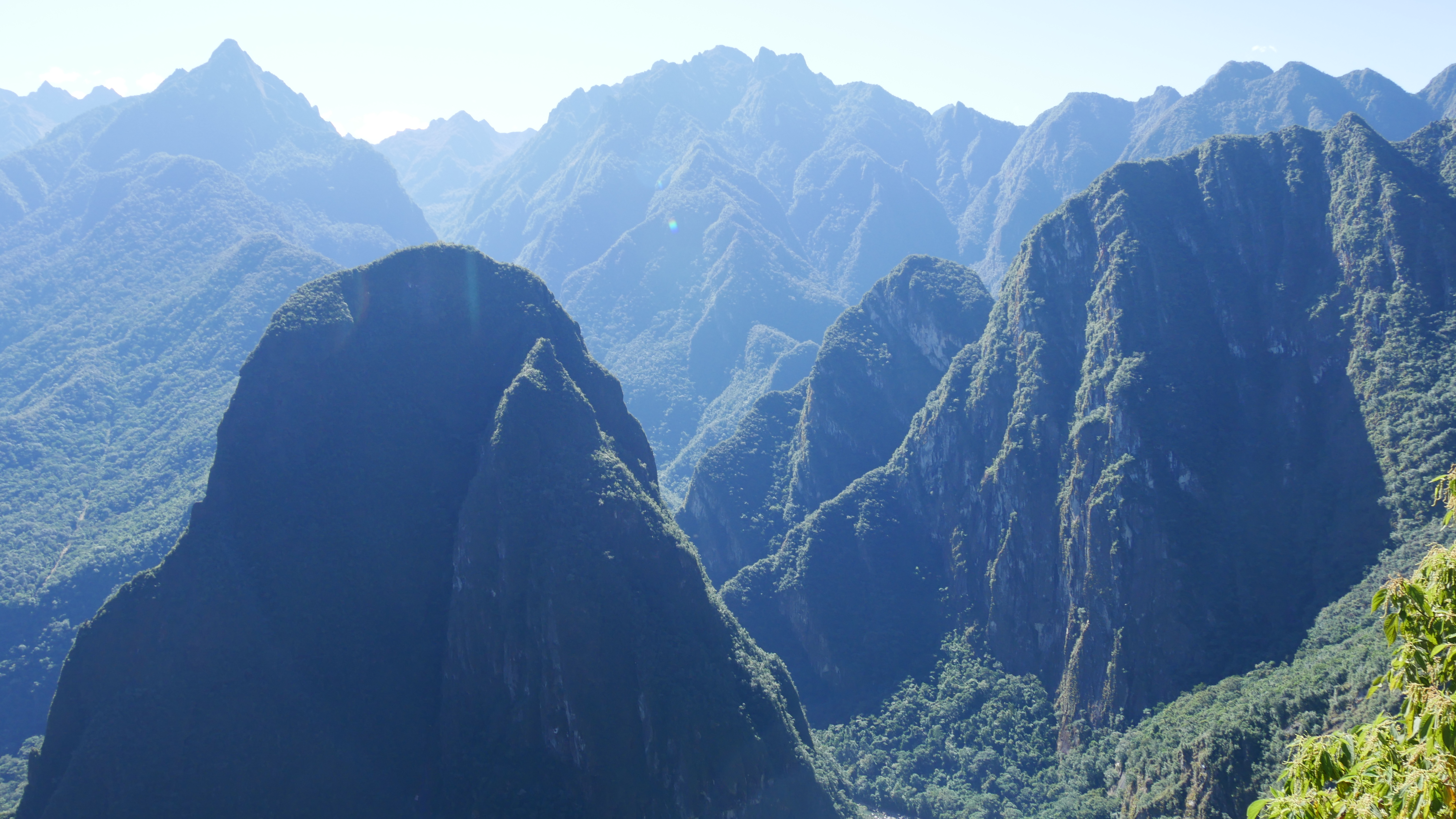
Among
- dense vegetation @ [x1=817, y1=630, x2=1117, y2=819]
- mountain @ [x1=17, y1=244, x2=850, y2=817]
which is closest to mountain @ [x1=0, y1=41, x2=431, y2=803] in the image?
mountain @ [x1=17, y1=244, x2=850, y2=817]

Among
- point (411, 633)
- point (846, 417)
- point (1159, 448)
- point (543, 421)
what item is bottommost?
point (411, 633)

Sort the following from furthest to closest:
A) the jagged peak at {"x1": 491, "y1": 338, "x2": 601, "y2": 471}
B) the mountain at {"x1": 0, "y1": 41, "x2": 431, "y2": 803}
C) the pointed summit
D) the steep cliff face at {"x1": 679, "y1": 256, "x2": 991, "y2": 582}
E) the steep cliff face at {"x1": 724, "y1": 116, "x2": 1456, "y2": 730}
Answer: the steep cliff face at {"x1": 679, "y1": 256, "x2": 991, "y2": 582} < the mountain at {"x1": 0, "y1": 41, "x2": 431, "y2": 803} < the steep cliff face at {"x1": 724, "y1": 116, "x2": 1456, "y2": 730} < the jagged peak at {"x1": 491, "y1": 338, "x2": 601, "y2": 471} < the pointed summit

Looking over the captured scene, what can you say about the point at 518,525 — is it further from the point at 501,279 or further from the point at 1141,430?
the point at 1141,430

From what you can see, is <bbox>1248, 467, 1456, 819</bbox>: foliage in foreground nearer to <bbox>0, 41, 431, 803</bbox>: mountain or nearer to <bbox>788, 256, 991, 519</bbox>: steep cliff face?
<bbox>788, 256, 991, 519</bbox>: steep cliff face

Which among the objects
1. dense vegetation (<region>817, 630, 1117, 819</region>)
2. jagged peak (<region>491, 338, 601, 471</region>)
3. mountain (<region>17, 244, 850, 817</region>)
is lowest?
dense vegetation (<region>817, 630, 1117, 819</region>)

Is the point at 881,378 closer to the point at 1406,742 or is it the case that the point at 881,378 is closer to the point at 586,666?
the point at 586,666

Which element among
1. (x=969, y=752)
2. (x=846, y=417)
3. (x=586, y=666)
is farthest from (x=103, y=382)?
(x=969, y=752)
